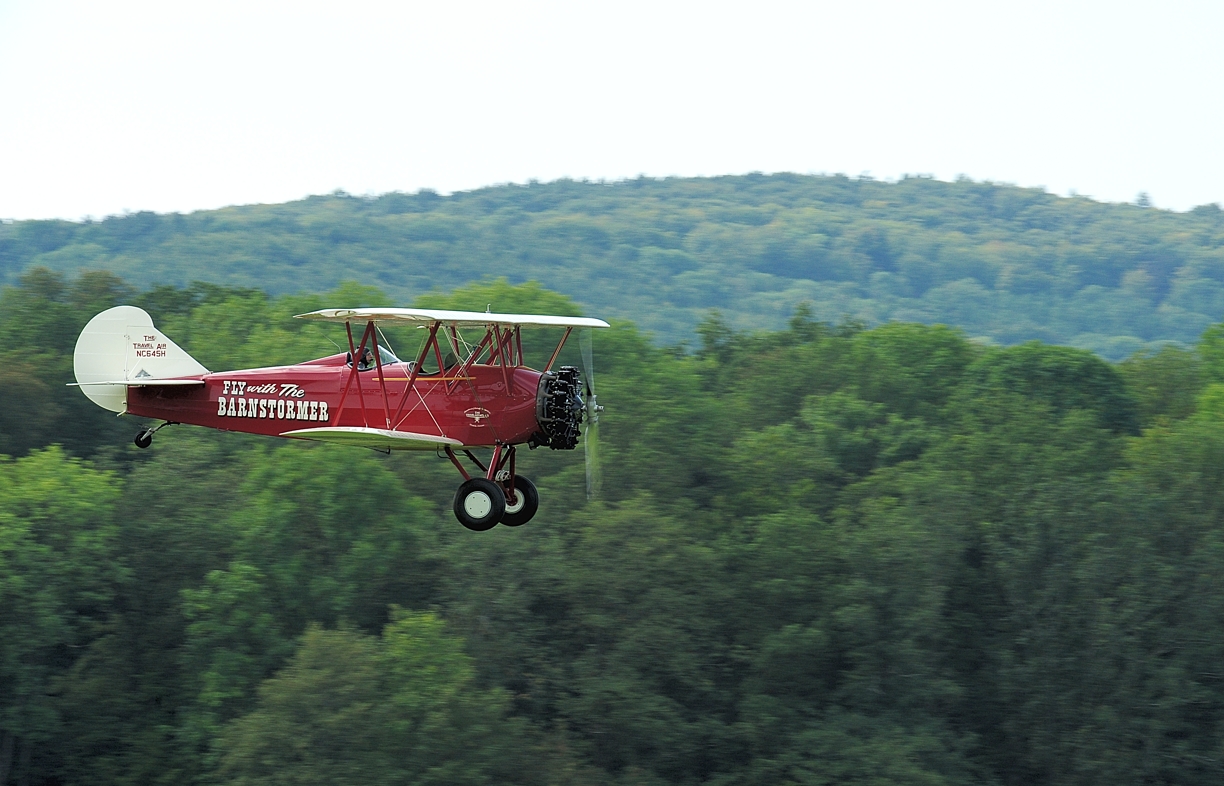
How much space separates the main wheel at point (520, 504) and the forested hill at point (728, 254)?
85.7 m

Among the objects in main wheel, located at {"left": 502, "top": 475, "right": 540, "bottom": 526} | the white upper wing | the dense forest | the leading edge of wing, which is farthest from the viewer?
the dense forest

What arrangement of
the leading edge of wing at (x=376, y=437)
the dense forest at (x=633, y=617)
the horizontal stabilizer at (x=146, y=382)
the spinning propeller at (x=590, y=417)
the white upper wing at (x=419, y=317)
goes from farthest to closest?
the dense forest at (x=633, y=617), the horizontal stabilizer at (x=146, y=382), the spinning propeller at (x=590, y=417), the leading edge of wing at (x=376, y=437), the white upper wing at (x=419, y=317)

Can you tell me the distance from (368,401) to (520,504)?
2257mm

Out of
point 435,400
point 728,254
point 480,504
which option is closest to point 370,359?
point 435,400

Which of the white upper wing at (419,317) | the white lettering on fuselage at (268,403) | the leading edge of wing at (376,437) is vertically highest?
the white upper wing at (419,317)

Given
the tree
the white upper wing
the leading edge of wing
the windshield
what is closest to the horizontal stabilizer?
the leading edge of wing

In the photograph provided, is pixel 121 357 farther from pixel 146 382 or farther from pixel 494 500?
pixel 494 500

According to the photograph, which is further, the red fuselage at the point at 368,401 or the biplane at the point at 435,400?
the red fuselage at the point at 368,401

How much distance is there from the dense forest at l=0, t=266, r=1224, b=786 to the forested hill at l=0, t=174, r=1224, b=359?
59.9 meters

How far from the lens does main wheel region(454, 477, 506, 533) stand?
1653cm

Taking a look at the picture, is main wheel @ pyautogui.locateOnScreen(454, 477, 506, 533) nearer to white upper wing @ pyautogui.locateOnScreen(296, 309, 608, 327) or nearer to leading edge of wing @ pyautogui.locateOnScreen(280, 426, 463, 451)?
leading edge of wing @ pyautogui.locateOnScreen(280, 426, 463, 451)

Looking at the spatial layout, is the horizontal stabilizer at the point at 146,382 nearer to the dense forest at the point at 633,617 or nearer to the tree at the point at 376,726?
the tree at the point at 376,726

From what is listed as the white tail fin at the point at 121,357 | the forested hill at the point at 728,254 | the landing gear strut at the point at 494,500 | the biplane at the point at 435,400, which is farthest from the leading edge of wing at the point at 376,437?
the forested hill at the point at 728,254

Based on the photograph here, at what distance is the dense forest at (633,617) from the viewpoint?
35.7 meters
